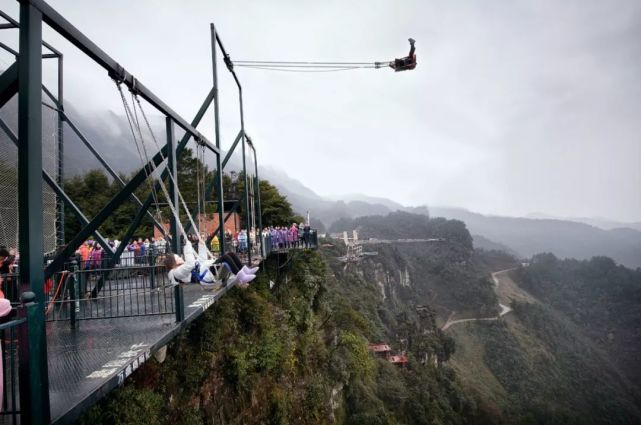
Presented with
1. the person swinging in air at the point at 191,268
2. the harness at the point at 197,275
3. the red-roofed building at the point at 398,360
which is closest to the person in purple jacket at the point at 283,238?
the person swinging in air at the point at 191,268

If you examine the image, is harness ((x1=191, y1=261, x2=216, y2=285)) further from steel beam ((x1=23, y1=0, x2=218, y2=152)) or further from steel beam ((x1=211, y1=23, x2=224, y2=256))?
steel beam ((x1=211, y1=23, x2=224, y2=256))

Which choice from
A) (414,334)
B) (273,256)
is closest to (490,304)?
(414,334)

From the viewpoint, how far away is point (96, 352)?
16.4 feet

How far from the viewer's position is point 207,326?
9.53 metres

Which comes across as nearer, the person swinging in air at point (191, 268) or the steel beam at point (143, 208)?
the person swinging in air at point (191, 268)

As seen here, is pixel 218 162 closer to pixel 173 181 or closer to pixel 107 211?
pixel 173 181

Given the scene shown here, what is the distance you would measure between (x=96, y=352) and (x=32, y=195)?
2.99 m

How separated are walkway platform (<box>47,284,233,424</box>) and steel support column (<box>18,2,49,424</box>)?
0.45m

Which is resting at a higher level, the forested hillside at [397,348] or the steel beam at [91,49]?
the steel beam at [91,49]

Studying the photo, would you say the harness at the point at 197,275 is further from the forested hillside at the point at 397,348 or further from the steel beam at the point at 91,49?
the steel beam at the point at 91,49

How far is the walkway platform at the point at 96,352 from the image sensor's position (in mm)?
3639

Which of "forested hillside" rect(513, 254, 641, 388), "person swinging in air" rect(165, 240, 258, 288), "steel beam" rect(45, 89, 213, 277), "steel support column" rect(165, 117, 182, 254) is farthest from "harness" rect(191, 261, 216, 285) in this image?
"forested hillside" rect(513, 254, 641, 388)

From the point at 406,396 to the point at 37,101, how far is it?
→ 37235 millimetres

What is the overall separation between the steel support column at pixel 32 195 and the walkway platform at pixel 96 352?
0.45m
